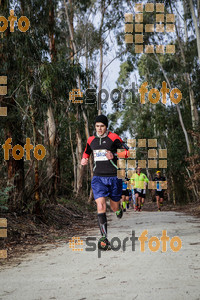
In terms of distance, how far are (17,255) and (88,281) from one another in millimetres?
2186

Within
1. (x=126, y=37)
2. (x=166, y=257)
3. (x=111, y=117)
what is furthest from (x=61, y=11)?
(x=166, y=257)

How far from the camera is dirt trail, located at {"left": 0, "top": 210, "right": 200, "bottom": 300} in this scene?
3.48 m

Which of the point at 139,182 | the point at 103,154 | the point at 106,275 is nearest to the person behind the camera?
the point at 106,275

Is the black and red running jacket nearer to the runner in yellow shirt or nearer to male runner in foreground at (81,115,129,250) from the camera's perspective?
male runner in foreground at (81,115,129,250)

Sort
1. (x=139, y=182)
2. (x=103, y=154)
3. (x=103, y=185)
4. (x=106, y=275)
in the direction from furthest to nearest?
(x=139, y=182)
(x=103, y=185)
(x=103, y=154)
(x=106, y=275)

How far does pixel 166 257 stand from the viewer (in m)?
4.94

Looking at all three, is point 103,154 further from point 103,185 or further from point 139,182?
point 139,182

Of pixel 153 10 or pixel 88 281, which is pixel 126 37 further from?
pixel 88 281

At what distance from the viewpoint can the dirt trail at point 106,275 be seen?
11.4 feet

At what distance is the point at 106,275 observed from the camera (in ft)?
13.7

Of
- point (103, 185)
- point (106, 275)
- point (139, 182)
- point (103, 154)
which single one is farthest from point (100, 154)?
point (139, 182)

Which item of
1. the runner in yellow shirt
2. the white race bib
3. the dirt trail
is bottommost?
the dirt trail

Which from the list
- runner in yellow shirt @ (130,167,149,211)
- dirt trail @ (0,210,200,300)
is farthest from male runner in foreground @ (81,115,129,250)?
runner in yellow shirt @ (130,167,149,211)

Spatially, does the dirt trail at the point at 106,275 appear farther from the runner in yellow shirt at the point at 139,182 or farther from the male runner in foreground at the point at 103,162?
the runner in yellow shirt at the point at 139,182
